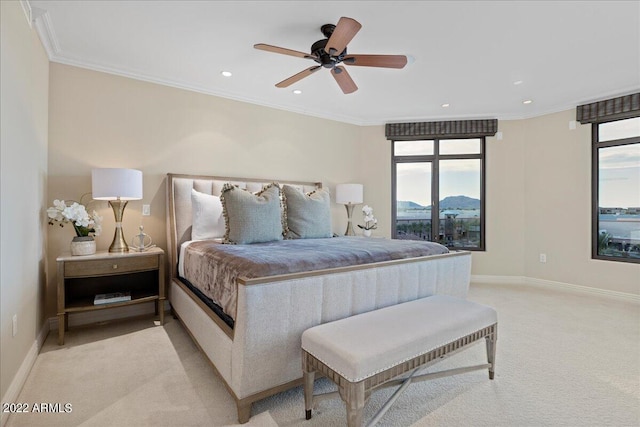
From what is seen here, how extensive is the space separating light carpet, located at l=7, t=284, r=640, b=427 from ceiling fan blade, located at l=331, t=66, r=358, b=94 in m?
2.36

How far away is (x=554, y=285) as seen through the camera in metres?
4.63

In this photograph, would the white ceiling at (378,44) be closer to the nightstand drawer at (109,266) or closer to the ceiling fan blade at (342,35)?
the ceiling fan blade at (342,35)

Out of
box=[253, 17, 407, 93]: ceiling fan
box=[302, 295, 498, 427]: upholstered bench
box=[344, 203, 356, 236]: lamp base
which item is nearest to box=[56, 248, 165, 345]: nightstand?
box=[302, 295, 498, 427]: upholstered bench

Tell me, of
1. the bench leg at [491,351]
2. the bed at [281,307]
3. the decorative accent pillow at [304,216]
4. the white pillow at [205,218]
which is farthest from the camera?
the decorative accent pillow at [304,216]

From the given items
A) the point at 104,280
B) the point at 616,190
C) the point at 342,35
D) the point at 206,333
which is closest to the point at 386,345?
the point at 206,333

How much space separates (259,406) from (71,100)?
10.6 feet

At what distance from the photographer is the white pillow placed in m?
3.22

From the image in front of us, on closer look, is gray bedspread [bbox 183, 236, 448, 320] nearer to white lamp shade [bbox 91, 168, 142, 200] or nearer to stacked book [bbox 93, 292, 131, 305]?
stacked book [bbox 93, 292, 131, 305]

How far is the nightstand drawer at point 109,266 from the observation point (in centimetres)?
259

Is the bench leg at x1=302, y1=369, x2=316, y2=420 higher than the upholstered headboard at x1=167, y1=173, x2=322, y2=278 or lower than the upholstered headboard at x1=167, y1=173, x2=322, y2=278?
lower

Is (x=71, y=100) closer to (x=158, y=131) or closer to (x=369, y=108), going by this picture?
(x=158, y=131)

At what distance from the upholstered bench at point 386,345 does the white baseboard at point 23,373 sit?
1.63 m

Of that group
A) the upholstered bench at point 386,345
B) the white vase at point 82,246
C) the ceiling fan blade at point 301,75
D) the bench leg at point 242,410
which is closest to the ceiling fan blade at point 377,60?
the ceiling fan blade at point 301,75

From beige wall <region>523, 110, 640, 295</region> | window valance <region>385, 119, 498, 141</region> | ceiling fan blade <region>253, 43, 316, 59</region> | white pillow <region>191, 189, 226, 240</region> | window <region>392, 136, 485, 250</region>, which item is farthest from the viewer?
window <region>392, 136, 485, 250</region>
